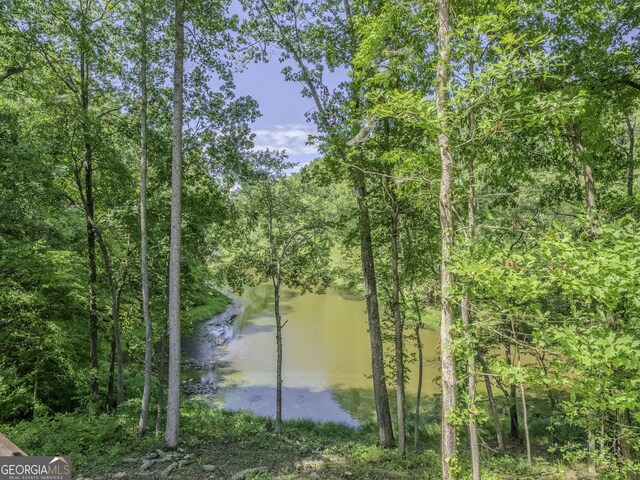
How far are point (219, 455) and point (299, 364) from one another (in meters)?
10.8

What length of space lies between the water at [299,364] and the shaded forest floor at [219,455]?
3.11m

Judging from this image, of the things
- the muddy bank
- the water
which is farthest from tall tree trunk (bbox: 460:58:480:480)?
the muddy bank

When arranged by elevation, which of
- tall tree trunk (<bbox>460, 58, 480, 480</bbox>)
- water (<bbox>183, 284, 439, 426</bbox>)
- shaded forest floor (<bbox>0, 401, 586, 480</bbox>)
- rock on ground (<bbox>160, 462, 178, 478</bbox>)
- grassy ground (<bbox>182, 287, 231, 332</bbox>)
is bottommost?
water (<bbox>183, 284, 439, 426</bbox>)

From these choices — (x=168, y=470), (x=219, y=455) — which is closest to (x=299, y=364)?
(x=219, y=455)

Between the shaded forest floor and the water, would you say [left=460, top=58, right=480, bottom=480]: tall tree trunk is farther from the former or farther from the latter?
the water

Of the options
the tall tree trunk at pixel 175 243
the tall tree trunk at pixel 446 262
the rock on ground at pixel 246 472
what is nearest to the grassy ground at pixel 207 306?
the tall tree trunk at pixel 175 243

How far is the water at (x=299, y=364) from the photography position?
13781mm

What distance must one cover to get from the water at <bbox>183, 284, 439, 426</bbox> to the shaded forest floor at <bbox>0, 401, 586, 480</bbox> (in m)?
3.11

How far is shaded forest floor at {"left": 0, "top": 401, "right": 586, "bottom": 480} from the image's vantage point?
5.80m

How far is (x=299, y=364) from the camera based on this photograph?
56.6ft

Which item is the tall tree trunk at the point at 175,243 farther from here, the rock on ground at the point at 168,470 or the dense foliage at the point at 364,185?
the rock on ground at the point at 168,470

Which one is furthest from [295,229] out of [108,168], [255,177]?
[108,168]

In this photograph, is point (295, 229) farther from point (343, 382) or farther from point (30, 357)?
point (343, 382)

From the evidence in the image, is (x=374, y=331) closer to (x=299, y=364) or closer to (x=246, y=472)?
(x=246, y=472)
